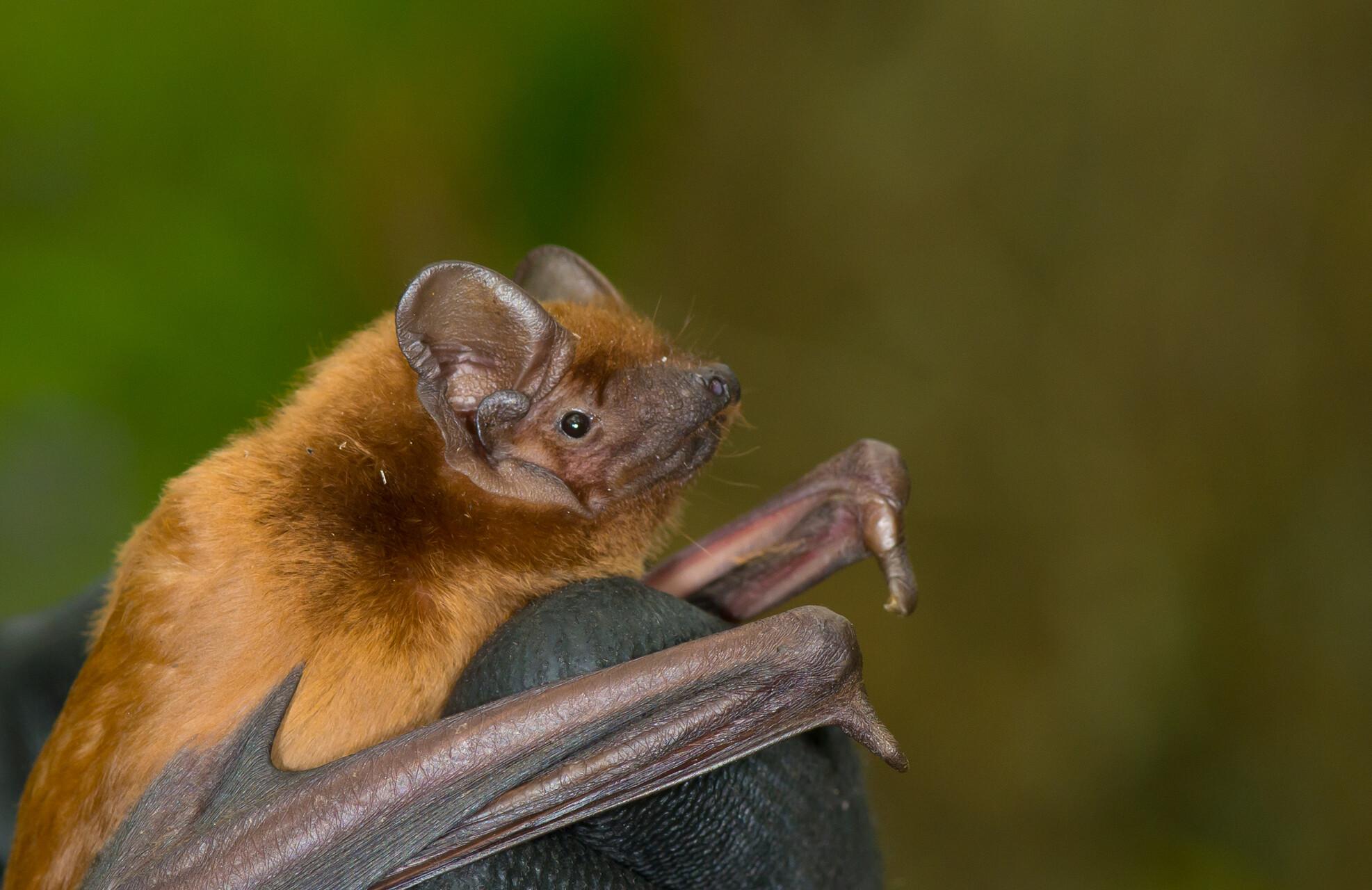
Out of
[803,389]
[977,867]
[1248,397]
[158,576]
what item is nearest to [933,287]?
[803,389]

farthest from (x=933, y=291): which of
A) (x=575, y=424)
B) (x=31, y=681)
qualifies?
(x=31, y=681)

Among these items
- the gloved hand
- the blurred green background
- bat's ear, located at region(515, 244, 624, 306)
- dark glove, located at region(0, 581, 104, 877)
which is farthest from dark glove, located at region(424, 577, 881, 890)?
dark glove, located at region(0, 581, 104, 877)

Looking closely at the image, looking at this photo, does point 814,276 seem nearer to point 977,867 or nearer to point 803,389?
point 803,389

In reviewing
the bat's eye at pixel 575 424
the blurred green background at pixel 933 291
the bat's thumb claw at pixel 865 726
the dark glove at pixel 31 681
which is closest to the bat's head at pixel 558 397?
the bat's eye at pixel 575 424

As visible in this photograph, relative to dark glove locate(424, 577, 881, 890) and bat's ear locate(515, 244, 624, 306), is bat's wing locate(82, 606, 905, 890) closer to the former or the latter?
dark glove locate(424, 577, 881, 890)

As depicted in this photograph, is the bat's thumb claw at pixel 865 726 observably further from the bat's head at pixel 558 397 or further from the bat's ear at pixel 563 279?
the bat's ear at pixel 563 279

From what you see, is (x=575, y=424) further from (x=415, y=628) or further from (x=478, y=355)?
(x=415, y=628)
